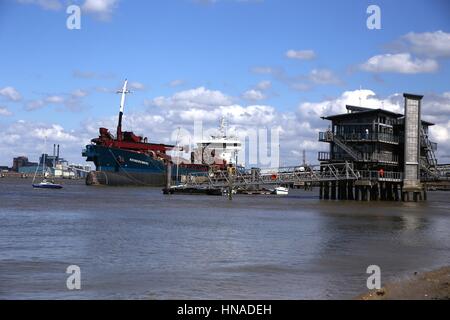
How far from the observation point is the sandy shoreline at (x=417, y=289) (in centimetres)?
1460

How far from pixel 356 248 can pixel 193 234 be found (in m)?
8.74

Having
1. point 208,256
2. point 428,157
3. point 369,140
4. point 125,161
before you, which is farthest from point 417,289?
point 125,161

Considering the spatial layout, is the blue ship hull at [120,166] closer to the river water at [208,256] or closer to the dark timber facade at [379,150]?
the dark timber facade at [379,150]

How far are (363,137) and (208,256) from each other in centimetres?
5131

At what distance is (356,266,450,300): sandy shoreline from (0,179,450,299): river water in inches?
38.6

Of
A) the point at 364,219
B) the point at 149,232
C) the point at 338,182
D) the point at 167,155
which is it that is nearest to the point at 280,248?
the point at 149,232

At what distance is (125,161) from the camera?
130 m

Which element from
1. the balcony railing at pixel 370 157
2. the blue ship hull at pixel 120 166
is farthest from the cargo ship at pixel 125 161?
the balcony railing at pixel 370 157

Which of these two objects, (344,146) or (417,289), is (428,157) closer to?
(344,146)

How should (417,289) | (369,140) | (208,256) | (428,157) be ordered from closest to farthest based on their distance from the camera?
(417,289), (208,256), (369,140), (428,157)

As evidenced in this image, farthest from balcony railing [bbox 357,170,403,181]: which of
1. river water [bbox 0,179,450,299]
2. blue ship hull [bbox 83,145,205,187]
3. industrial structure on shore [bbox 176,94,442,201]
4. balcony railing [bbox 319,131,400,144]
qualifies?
blue ship hull [bbox 83,145,205,187]

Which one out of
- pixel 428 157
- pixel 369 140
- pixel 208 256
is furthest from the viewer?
pixel 428 157

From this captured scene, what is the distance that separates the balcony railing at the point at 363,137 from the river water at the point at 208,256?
31.4 meters
